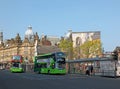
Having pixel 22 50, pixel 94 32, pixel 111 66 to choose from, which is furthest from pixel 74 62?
pixel 22 50

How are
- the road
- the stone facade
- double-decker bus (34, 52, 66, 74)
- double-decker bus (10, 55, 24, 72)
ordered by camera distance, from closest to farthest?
the road < double-decker bus (34, 52, 66, 74) < double-decker bus (10, 55, 24, 72) < the stone facade

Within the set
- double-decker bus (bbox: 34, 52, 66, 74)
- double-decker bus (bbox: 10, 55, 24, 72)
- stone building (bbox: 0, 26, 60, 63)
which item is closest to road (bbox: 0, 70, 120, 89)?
double-decker bus (bbox: 34, 52, 66, 74)

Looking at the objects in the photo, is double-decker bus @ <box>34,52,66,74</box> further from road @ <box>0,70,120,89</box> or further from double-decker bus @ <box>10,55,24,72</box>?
road @ <box>0,70,120,89</box>

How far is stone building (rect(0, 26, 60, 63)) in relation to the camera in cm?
15824

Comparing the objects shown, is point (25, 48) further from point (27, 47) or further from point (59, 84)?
point (59, 84)

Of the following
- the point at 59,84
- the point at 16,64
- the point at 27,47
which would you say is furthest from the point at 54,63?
the point at 27,47

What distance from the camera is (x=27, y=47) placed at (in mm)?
164375

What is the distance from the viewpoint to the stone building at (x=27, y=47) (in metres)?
158

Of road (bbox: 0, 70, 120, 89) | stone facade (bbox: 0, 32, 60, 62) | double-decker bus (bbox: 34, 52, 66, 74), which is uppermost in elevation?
stone facade (bbox: 0, 32, 60, 62)

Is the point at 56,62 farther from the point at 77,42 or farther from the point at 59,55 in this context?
the point at 77,42

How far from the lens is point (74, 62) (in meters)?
76.9

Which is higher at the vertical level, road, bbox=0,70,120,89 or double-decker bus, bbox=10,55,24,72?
double-decker bus, bbox=10,55,24,72

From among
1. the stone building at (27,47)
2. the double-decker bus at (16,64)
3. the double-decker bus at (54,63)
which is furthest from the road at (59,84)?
the stone building at (27,47)

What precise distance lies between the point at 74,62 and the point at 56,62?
15.8 m
